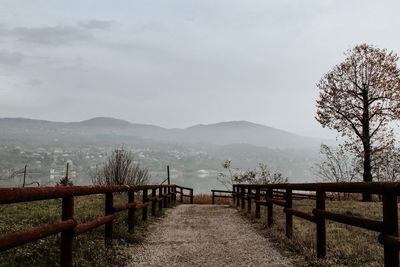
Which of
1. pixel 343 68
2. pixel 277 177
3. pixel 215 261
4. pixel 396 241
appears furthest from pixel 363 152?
pixel 396 241

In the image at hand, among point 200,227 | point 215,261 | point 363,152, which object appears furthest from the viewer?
point 363,152

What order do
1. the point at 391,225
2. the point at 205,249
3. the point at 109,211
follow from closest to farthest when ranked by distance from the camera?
1. the point at 391,225
2. the point at 109,211
3. the point at 205,249

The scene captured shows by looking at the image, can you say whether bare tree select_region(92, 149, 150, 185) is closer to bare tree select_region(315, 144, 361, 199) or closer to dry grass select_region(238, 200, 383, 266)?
bare tree select_region(315, 144, 361, 199)

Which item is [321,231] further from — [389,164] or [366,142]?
[389,164]

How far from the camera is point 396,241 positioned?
14.2 feet

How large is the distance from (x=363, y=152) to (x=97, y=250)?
29343 mm

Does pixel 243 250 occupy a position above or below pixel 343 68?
below

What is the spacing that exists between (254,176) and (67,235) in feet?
126

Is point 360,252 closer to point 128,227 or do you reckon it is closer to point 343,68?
point 128,227

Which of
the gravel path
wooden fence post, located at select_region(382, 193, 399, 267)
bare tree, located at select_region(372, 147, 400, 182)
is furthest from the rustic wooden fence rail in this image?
bare tree, located at select_region(372, 147, 400, 182)

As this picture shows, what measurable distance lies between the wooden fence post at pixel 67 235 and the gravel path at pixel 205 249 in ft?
6.31

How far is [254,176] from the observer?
4291 cm

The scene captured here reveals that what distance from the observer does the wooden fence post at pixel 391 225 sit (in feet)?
14.9

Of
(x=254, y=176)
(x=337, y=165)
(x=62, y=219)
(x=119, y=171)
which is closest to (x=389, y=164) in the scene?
(x=337, y=165)
